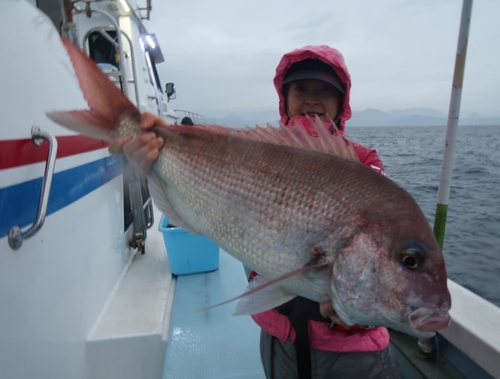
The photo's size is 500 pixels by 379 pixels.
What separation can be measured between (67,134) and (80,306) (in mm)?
1076

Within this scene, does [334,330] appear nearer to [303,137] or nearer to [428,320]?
[428,320]

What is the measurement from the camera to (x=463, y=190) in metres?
12.4

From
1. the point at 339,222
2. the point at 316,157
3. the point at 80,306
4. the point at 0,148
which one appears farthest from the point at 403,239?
the point at 80,306

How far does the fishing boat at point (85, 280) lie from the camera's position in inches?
57.4

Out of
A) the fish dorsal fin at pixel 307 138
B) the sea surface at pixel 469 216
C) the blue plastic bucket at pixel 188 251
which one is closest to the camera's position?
the fish dorsal fin at pixel 307 138

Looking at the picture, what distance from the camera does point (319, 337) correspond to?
157cm

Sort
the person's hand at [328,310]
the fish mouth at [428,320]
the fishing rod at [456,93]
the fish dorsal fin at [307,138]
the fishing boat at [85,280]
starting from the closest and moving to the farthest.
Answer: the fish mouth at [428,320]
the person's hand at [328,310]
the fish dorsal fin at [307,138]
the fishing boat at [85,280]
the fishing rod at [456,93]

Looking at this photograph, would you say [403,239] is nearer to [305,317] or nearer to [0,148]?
[305,317]

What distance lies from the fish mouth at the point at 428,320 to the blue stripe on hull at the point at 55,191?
4.97ft

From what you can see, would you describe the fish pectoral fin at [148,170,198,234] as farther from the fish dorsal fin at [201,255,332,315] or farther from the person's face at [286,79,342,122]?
the person's face at [286,79,342,122]

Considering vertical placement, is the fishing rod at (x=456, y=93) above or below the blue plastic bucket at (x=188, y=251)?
above

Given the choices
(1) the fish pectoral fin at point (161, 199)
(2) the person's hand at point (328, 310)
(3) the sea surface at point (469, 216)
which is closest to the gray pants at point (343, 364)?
(2) the person's hand at point (328, 310)

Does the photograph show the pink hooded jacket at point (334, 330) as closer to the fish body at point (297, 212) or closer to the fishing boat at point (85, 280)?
the fish body at point (297, 212)

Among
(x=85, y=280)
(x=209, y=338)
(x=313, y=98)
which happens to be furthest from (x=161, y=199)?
(x=209, y=338)
